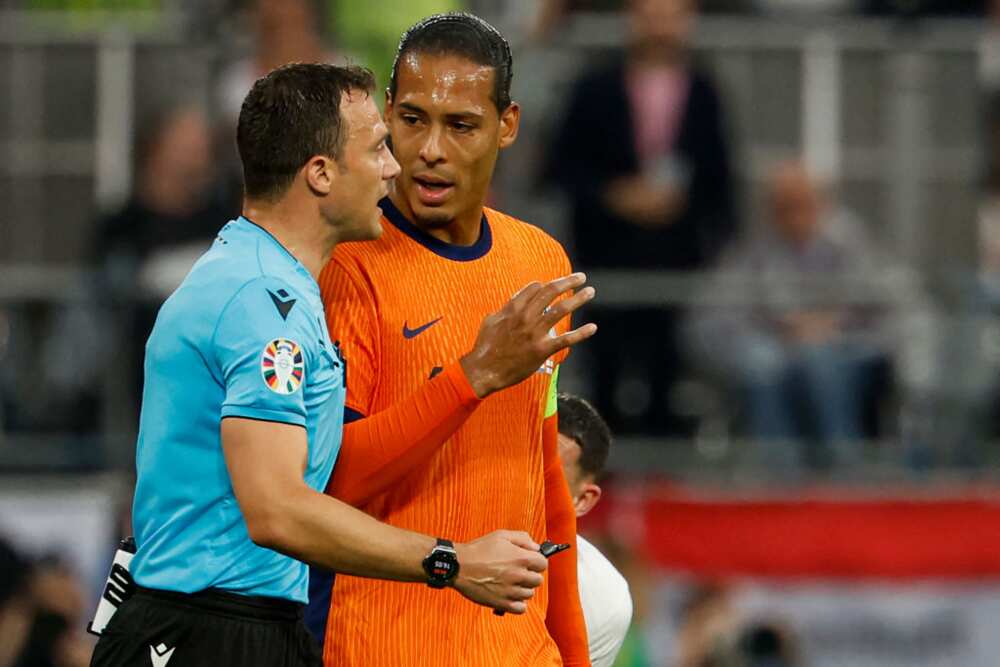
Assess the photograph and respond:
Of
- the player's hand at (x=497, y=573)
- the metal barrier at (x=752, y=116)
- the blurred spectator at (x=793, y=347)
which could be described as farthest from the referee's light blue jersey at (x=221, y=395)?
the metal barrier at (x=752, y=116)

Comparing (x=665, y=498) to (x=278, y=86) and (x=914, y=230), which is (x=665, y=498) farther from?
(x=278, y=86)

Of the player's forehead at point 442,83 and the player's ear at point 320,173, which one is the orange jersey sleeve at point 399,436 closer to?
the player's ear at point 320,173

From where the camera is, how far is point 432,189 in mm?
4680

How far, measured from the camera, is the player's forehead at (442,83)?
4.62m

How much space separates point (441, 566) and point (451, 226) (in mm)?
991

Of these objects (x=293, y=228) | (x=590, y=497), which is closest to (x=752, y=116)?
(x=590, y=497)

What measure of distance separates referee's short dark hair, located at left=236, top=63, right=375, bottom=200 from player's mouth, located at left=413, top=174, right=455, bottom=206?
39cm

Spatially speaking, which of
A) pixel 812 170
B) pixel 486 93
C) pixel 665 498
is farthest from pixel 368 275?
pixel 812 170

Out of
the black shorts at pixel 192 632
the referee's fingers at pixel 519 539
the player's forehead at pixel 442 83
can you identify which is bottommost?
the black shorts at pixel 192 632

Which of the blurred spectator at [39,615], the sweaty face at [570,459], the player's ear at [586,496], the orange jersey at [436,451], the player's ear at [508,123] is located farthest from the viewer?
the blurred spectator at [39,615]

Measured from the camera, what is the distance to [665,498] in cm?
1000

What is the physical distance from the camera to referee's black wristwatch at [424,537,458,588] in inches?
162

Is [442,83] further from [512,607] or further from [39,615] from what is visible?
[39,615]

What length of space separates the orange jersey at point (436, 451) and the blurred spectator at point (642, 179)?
534 centimetres
